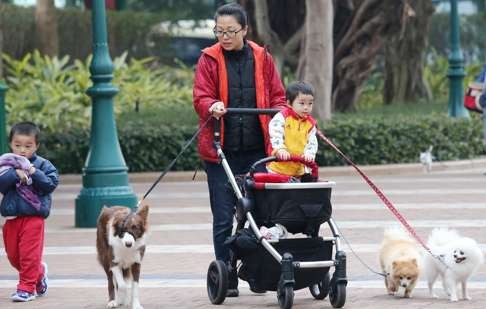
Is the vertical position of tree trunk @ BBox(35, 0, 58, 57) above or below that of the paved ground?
above

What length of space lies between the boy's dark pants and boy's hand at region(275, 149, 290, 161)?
1.85 meters

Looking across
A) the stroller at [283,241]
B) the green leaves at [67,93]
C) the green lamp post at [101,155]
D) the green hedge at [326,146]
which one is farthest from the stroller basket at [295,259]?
the green leaves at [67,93]

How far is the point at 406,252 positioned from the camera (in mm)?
9477

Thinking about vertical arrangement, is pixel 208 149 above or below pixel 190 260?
above

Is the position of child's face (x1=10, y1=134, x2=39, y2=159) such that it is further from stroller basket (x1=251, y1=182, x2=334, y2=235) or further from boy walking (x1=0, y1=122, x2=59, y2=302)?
stroller basket (x1=251, y1=182, x2=334, y2=235)

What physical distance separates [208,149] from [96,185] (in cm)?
508

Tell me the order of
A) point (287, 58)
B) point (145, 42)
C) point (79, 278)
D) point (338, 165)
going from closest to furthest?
point (79, 278) < point (338, 165) < point (287, 58) < point (145, 42)

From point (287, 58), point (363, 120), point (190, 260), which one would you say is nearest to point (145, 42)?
point (287, 58)

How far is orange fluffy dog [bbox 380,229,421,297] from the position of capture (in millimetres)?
9359

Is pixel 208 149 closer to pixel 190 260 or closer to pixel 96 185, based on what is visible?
pixel 190 260

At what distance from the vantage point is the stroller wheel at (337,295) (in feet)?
29.1

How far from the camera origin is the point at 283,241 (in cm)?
895

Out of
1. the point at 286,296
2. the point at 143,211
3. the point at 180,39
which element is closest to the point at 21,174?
the point at 143,211

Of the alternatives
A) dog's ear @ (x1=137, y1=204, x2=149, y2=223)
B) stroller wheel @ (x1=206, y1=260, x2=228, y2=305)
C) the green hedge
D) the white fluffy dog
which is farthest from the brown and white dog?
the green hedge
